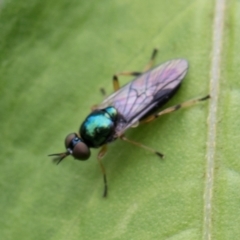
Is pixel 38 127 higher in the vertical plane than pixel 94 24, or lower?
lower

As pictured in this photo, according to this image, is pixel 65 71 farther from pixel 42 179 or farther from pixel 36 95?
pixel 42 179

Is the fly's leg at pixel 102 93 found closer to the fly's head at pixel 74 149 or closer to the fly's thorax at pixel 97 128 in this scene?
the fly's thorax at pixel 97 128

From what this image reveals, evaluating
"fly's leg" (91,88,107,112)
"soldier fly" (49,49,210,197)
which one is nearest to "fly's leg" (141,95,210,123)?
"soldier fly" (49,49,210,197)

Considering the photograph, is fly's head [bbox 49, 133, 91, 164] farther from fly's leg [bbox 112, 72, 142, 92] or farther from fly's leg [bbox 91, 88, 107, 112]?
fly's leg [bbox 112, 72, 142, 92]

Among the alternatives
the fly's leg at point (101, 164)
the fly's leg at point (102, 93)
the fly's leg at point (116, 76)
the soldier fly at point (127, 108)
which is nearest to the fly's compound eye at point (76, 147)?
the soldier fly at point (127, 108)

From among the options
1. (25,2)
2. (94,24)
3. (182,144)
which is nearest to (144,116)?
(182,144)

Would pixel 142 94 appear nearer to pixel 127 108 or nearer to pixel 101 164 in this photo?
pixel 127 108

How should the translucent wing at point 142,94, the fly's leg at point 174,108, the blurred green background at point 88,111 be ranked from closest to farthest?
the blurred green background at point 88,111
the fly's leg at point 174,108
the translucent wing at point 142,94
